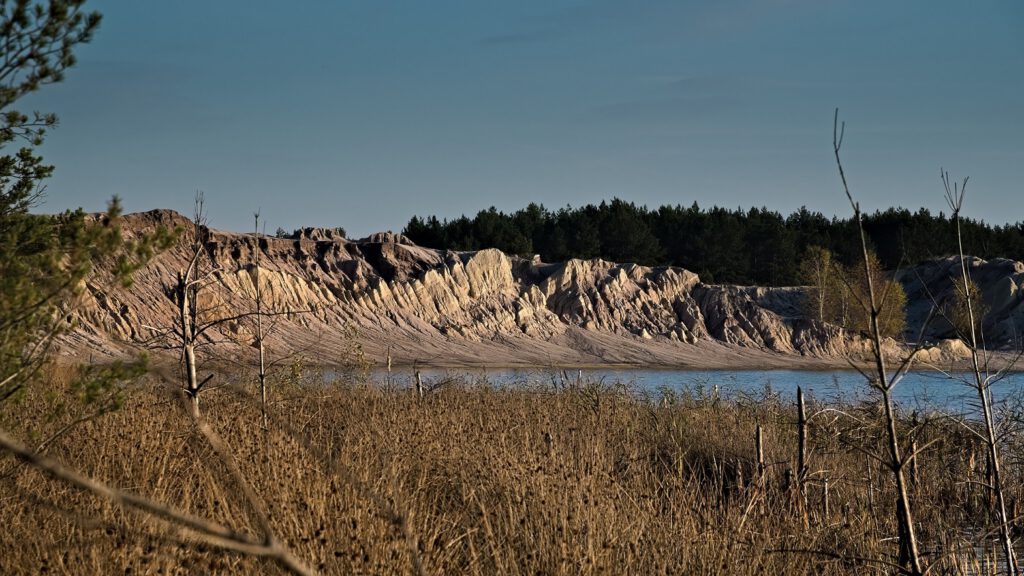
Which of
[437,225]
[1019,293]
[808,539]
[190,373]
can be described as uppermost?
[437,225]

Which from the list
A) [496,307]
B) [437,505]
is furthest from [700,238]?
[437,505]

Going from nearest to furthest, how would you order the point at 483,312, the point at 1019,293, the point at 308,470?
the point at 308,470 → the point at 483,312 → the point at 1019,293

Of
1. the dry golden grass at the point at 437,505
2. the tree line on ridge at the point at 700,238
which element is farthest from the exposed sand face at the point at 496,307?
the dry golden grass at the point at 437,505

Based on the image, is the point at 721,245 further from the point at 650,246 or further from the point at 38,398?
the point at 38,398

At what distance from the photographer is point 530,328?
2234 inches

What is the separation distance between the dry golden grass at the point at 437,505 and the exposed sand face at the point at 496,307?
31.9 metres

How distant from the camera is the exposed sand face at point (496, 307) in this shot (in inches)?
1829

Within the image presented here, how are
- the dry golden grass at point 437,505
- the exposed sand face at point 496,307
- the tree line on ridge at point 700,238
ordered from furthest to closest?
the tree line on ridge at point 700,238 → the exposed sand face at point 496,307 → the dry golden grass at point 437,505

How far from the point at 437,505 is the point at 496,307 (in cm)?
4717

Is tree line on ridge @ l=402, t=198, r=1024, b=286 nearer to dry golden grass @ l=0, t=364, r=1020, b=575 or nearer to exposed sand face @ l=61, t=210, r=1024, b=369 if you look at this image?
exposed sand face @ l=61, t=210, r=1024, b=369

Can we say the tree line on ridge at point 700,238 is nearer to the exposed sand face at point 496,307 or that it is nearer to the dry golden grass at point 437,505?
the exposed sand face at point 496,307

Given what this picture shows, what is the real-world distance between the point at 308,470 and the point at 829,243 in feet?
245

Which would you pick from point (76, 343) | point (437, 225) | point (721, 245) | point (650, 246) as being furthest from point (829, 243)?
point (76, 343)

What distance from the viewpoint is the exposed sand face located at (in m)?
46.5
